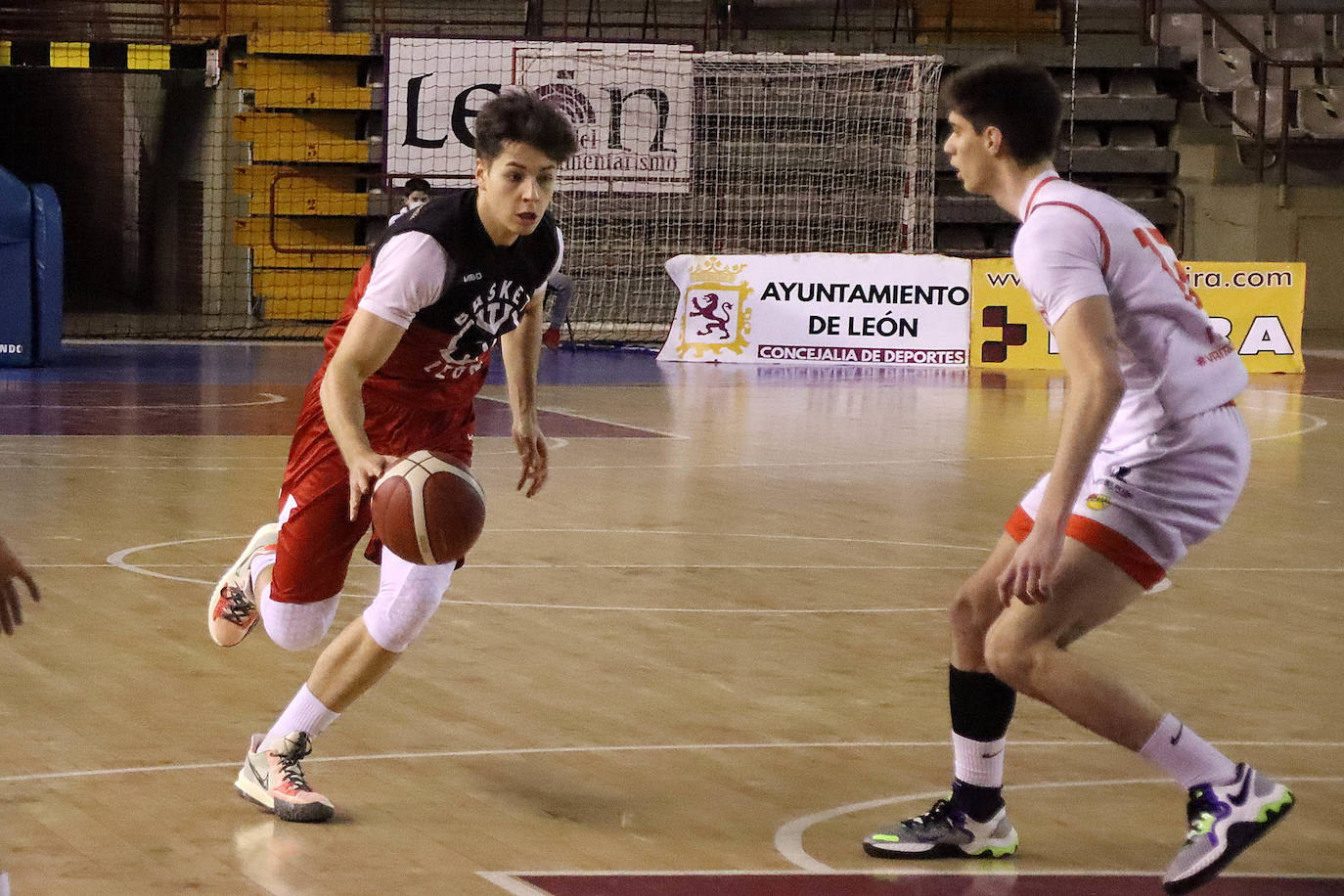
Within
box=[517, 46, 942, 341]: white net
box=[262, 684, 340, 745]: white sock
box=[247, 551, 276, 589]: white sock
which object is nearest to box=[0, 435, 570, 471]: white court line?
box=[247, 551, 276, 589]: white sock

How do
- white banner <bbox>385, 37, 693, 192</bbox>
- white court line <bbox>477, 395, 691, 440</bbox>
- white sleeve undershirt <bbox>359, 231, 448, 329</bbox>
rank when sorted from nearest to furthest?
white sleeve undershirt <bbox>359, 231, 448, 329</bbox>
white court line <bbox>477, 395, 691, 440</bbox>
white banner <bbox>385, 37, 693, 192</bbox>

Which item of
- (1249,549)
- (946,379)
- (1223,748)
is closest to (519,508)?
(1249,549)

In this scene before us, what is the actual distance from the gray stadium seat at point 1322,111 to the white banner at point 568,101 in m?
7.58

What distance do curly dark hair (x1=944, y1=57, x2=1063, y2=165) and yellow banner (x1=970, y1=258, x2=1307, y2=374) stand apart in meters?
14.7

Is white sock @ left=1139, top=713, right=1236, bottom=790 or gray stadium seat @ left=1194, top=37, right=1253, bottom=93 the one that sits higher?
gray stadium seat @ left=1194, top=37, right=1253, bottom=93

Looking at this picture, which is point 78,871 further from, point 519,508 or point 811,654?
point 519,508

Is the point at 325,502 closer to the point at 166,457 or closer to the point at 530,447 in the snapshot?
the point at 530,447

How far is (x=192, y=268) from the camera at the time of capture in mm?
24281

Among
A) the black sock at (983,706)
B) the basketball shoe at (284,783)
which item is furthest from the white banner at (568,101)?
the black sock at (983,706)

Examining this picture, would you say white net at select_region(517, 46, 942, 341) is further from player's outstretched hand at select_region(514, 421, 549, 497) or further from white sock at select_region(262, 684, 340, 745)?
white sock at select_region(262, 684, 340, 745)

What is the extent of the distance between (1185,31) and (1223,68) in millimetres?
899

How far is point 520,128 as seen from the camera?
14.2 ft

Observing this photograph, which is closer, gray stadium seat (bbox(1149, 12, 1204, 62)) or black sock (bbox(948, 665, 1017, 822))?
black sock (bbox(948, 665, 1017, 822))

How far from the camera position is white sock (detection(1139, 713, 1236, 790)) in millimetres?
3750
